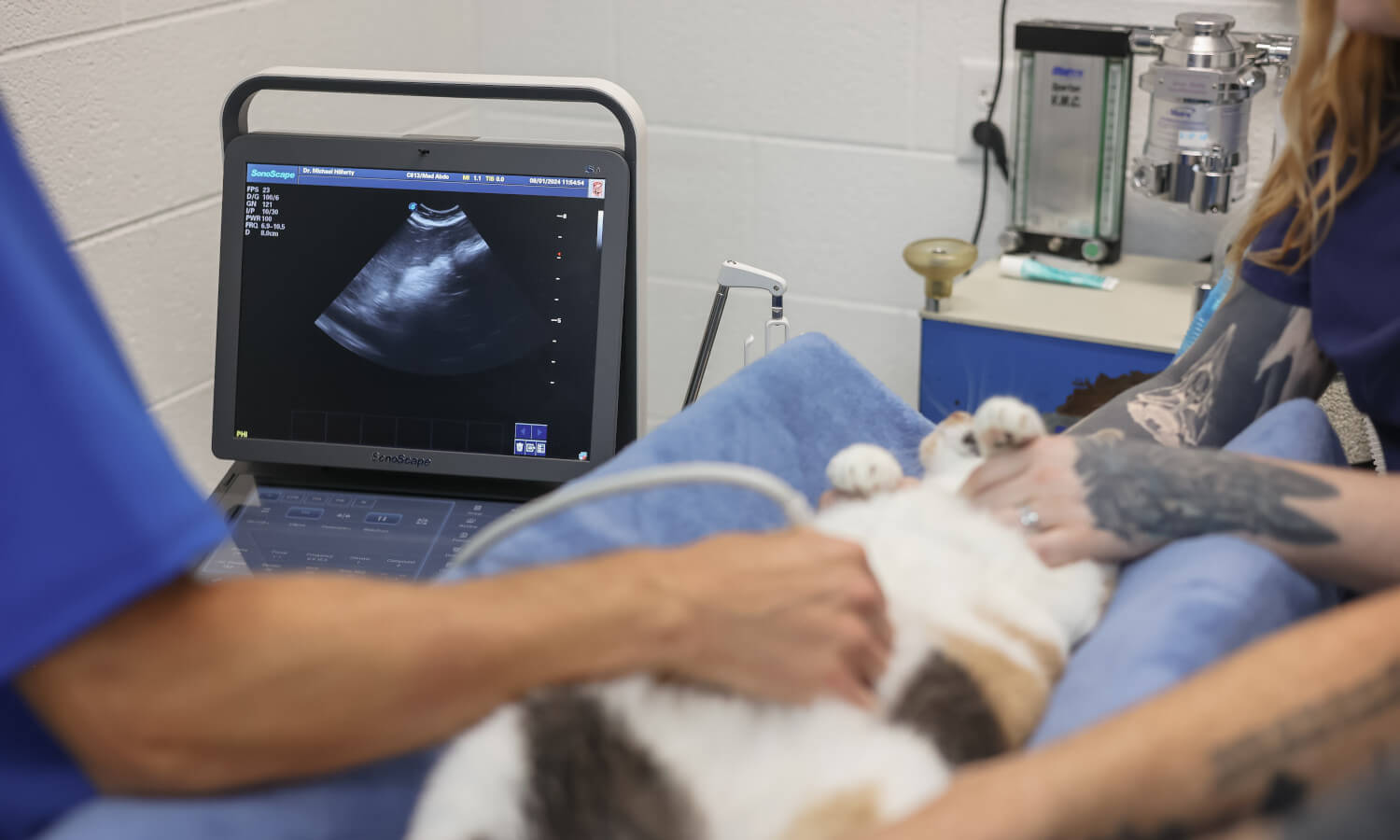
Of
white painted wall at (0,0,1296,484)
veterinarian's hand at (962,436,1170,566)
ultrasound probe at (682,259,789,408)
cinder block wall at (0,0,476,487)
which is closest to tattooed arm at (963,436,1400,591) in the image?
veterinarian's hand at (962,436,1170,566)

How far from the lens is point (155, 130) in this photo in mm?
1814

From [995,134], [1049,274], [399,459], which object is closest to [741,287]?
[399,459]

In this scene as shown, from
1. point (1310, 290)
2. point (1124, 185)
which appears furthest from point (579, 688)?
point (1124, 185)

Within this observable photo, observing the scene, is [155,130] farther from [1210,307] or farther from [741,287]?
[1210,307]

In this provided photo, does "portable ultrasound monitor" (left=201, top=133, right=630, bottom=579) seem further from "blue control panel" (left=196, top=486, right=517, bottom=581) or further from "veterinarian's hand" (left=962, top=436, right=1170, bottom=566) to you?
"veterinarian's hand" (left=962, top=436, right=1170, bottom=566)

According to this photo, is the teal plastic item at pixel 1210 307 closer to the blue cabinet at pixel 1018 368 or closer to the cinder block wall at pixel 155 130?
the blue cabinet at pixel 1018 368

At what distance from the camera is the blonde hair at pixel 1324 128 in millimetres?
1012

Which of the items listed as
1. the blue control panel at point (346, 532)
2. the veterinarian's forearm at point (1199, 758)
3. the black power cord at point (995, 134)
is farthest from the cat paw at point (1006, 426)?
the black power cord at point (995, 134)

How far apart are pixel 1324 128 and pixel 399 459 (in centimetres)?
93

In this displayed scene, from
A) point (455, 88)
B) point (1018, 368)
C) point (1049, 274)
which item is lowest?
point (1018, 368)

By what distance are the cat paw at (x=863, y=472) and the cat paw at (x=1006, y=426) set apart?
3.1 inches

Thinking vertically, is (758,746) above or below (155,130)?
below

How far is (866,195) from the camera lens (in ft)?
7.56

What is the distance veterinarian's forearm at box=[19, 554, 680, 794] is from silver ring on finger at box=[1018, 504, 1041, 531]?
362 millimetres
